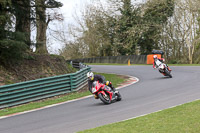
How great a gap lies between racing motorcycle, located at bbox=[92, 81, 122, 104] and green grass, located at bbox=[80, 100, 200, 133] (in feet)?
10.5

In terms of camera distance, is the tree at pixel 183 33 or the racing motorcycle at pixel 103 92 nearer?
the racing motorcycle at pixel 103 92

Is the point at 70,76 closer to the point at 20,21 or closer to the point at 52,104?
the point at 52,104

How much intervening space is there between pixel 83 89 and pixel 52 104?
481 cm

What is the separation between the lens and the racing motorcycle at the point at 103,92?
11414 mm

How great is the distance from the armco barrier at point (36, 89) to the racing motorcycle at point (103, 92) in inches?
167

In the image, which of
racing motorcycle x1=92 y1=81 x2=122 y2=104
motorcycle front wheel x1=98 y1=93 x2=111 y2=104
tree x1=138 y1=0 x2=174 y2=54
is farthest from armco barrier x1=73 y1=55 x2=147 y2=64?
motorcycle front wheel x1=98 y1=93 x2=111 y2=104

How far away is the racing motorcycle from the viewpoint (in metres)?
11.4

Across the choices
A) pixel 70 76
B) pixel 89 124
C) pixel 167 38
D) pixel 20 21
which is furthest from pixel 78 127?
pixel 167 38

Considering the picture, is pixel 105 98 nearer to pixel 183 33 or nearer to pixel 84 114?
pixel 84 114

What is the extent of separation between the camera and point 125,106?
10.5 m

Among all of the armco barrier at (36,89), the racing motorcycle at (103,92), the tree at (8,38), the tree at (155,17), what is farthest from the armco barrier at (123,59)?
the racing motorcycle at (103,92)

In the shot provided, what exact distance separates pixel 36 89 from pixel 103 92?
178 inches

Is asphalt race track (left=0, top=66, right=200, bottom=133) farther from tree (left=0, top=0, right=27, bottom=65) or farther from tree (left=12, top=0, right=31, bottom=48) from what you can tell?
tree (left=12, top=0, right=31, bottom=48)

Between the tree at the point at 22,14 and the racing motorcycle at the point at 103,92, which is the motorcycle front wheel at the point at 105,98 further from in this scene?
the tree at the point at 22,14
